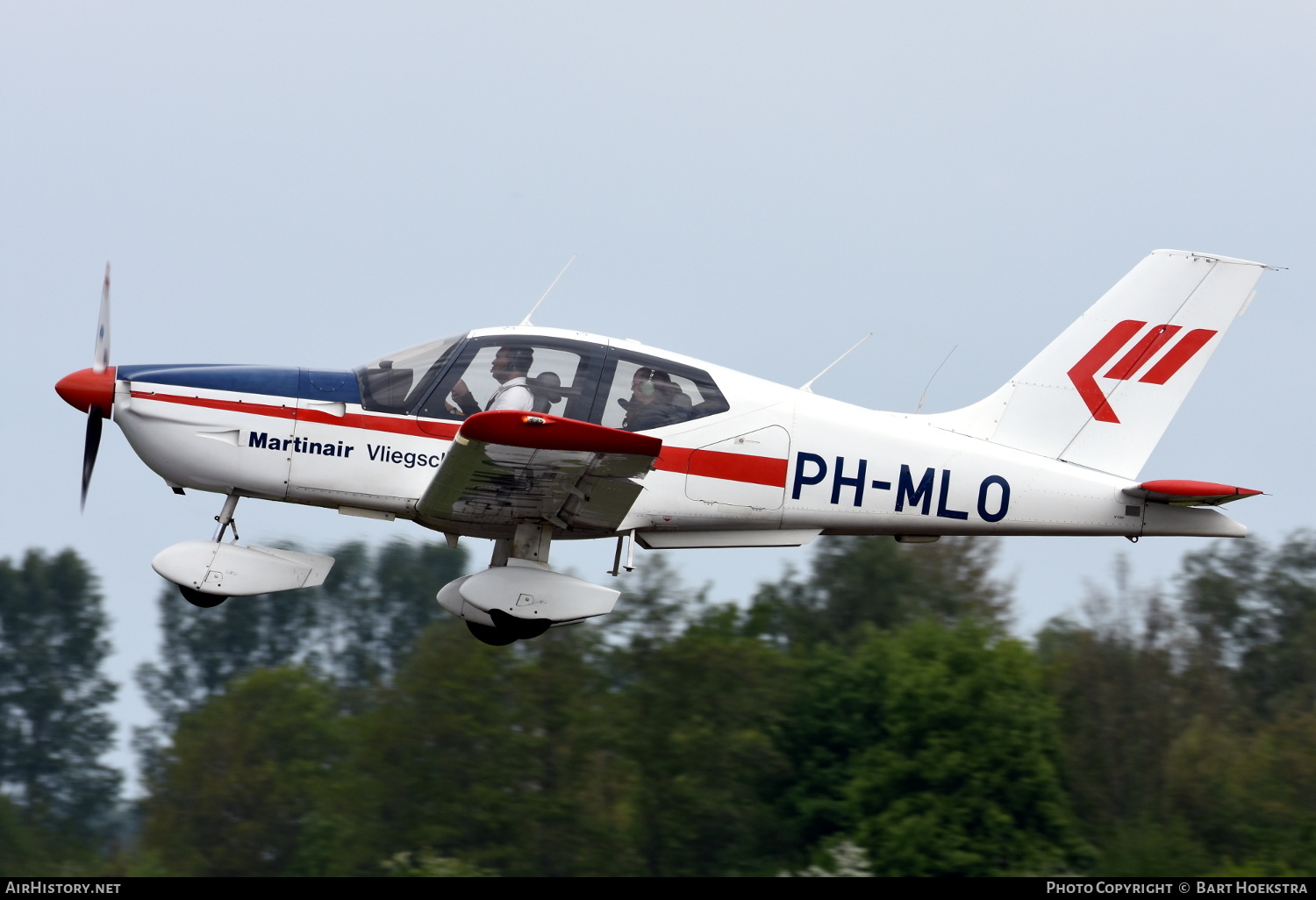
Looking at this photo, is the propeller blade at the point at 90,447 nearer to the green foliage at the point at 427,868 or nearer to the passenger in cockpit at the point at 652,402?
the passenger in cockpit at the point at 652,402

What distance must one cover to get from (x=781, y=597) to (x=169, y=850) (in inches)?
667

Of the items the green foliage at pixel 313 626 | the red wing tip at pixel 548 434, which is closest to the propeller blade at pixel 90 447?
the red wing tip at pixel 548 434

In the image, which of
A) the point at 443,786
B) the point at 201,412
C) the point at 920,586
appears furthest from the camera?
the point at 920,586

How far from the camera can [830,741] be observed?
3098 centimetres

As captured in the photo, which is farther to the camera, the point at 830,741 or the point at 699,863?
the point at 830,741

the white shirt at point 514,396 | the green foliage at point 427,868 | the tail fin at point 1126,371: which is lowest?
the green foliage at point 427,868

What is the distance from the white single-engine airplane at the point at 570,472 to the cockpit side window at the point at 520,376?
13mm

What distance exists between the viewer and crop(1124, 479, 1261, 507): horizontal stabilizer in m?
9.58

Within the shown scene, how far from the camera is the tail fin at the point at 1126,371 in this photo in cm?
1045

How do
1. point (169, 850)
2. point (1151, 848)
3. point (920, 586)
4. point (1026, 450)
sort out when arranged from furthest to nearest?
1. point (920, 586)
2. point (169, 850)
3. point (1151, 848)
4. point (1026, 450)

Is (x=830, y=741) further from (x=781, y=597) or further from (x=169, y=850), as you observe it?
(x=169, y=850)

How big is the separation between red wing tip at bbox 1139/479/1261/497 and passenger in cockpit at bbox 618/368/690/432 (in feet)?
10.7

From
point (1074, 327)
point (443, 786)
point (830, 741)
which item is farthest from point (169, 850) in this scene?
point (1074, 327)

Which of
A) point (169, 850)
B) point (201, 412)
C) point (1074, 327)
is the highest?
point (1074, 327)
